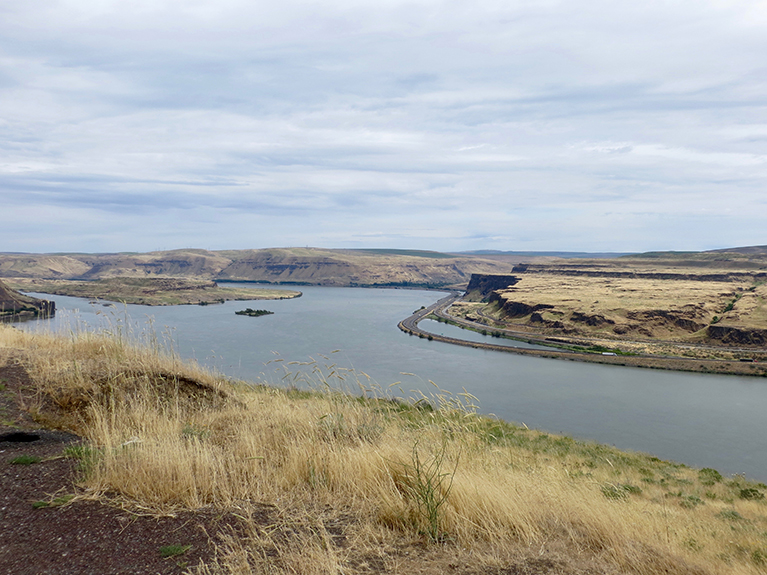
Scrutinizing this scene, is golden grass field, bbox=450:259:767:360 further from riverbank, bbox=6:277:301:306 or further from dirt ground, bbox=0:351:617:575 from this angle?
riverbank, bbox=6:277:301:306

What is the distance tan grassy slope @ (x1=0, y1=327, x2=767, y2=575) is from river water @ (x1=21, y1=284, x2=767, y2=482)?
234 inches

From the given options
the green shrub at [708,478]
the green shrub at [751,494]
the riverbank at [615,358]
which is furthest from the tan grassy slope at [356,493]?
the riverbank at [615,358]

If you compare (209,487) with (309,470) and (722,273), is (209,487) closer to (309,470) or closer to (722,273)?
(309,470)

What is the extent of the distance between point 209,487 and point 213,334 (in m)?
63.4

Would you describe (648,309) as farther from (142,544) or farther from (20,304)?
(20,304)

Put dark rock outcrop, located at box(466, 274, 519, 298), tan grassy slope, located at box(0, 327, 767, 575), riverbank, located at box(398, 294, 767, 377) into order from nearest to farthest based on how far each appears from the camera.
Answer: tan grassy slope, located at box(0, 327, 767, 575), riverbank, located at box(398, 294, 767, 377), dark rock outcrop, located at box(466, 274, 519, 298)

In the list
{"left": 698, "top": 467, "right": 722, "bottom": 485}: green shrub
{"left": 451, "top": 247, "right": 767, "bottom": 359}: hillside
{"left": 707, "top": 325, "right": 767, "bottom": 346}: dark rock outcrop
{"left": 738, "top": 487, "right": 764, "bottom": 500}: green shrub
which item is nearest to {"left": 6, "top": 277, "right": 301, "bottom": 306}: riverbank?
{"left": 451, "top": 247, "right": 767, "bottom": 359}: hillside

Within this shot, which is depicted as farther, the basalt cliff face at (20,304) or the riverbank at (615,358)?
the basalt cliff face at (20,304)

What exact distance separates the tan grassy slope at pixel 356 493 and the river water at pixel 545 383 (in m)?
5.95

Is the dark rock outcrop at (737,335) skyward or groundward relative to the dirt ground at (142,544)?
groundward

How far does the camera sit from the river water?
92.3ft

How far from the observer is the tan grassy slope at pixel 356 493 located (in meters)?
3.09

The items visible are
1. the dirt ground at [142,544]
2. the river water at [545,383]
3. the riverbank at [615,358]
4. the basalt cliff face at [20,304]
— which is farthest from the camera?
the basalt cliff face at [20,304]

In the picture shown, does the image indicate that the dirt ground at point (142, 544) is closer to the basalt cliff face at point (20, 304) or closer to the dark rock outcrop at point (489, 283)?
the basalt cliff face at point (20, 304)
